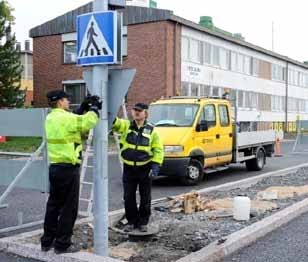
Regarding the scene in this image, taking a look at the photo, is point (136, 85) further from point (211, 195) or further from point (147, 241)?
point (147, 241)

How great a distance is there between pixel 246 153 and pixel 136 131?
9932 mm

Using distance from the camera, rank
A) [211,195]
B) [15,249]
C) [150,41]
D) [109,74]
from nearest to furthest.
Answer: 1. [109,74]
2. [15,249]
3. [211,195]
4. [150,41]

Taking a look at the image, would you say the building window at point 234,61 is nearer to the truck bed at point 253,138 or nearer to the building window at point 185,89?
the building window at point 185,89

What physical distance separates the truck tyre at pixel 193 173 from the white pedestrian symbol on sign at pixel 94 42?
25.7 ft

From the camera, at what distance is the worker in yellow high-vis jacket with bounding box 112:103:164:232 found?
24.0 feet

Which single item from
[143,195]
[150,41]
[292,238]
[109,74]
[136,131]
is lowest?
[292,238]

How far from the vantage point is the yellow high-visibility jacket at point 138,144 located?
7.29 meters

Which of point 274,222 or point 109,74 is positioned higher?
point 109,74

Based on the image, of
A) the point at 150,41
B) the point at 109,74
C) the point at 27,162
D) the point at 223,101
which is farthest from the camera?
the point at 150,41

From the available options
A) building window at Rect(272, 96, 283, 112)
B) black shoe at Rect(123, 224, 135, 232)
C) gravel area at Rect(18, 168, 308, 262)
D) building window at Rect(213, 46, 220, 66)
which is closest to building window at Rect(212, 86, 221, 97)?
building window at Rect(213, 46, 220, 66)

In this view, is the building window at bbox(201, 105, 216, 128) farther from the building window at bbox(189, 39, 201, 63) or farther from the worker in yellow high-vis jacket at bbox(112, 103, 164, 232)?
the building window at bbox(189, 39, 201, 63)

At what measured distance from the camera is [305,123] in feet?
86.4

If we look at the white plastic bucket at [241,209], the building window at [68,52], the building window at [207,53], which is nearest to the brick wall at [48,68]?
the building window at [68,52]

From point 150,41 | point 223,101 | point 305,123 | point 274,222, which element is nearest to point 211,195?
point 274,222
